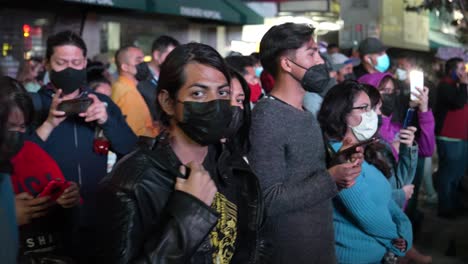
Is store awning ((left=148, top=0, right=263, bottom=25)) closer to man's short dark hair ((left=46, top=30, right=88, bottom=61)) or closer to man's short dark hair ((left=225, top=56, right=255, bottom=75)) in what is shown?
man's short dark hair ((left=225, top=56, right=255, bottom=75))

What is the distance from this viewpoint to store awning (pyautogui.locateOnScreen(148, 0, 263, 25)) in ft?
36.9

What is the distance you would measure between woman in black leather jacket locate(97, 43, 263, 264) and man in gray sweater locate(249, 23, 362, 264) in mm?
558

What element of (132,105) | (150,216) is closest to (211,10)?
(132,105)

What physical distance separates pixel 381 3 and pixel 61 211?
22.4 metres

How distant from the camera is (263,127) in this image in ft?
10.9

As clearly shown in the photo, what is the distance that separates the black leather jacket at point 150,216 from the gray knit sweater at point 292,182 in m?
0.91

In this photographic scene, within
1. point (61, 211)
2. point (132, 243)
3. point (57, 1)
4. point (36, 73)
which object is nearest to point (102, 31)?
point (57, 1)

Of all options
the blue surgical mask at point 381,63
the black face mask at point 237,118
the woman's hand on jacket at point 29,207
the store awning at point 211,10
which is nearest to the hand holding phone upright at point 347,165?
the black face mask at point 237,118

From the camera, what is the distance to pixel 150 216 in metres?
2.26

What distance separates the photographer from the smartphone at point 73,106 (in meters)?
3.84

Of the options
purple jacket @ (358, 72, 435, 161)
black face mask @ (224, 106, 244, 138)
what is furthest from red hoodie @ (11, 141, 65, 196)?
purple jacket @ (358, 72, 435, 161)

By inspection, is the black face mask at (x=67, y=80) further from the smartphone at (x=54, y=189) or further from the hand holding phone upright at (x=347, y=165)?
the hand holding phone upright at (x=347, y=165)

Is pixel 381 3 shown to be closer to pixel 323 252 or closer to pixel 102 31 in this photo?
pixel 102 31

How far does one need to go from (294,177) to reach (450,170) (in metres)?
6.85
